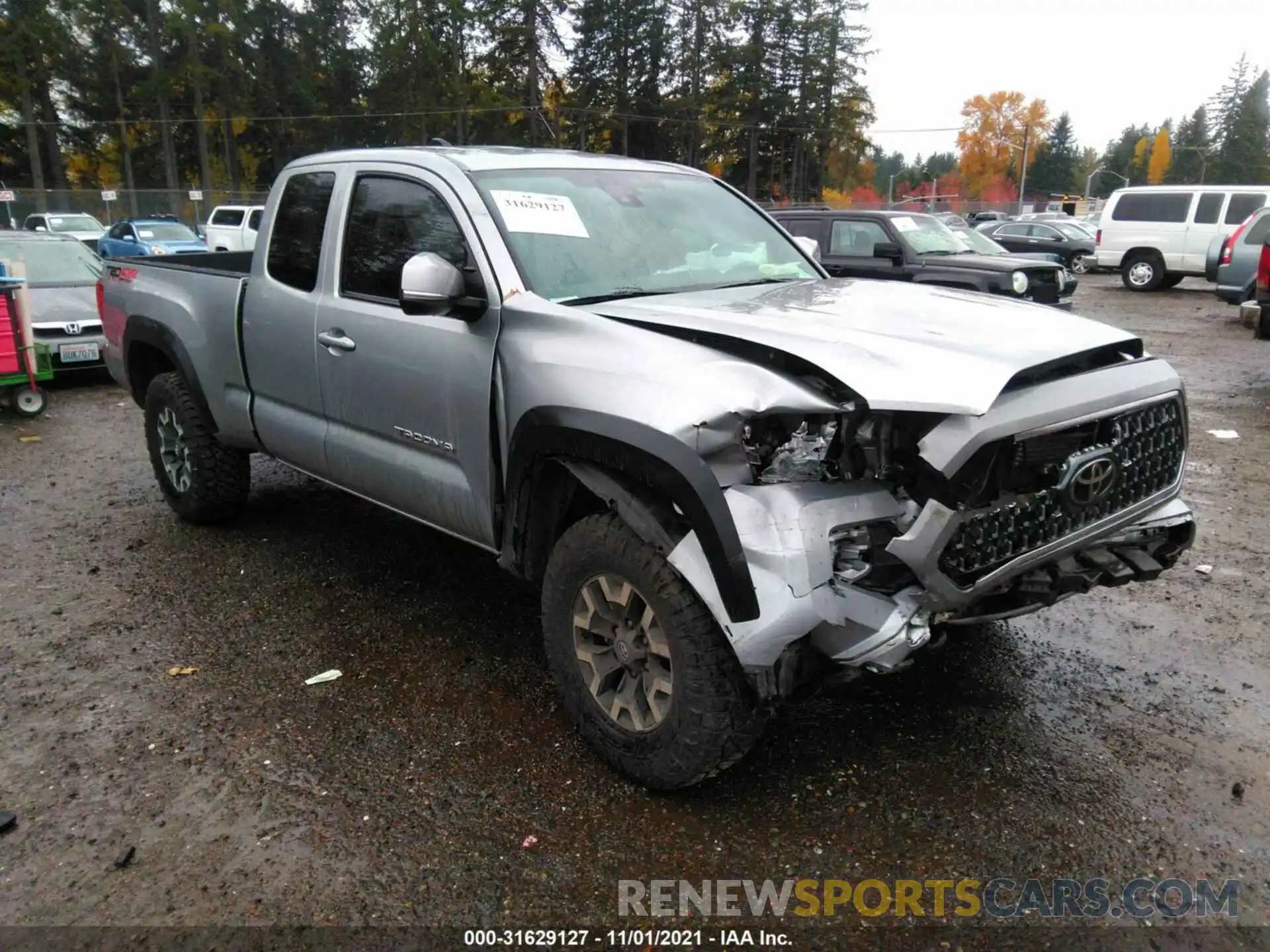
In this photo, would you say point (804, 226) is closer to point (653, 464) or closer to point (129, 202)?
point (653, 464)

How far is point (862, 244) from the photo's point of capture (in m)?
11.6

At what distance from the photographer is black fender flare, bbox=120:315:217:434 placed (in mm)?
4938

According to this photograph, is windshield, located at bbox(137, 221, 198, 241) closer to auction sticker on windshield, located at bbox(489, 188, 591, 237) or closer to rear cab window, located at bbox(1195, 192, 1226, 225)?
auction sticker on windshield, located at bbox(489, 188, 591, 237)

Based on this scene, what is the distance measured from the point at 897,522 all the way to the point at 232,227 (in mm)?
25182

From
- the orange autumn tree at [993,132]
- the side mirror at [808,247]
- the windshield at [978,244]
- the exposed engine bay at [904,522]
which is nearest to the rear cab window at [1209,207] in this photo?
the windshield at [978,244]

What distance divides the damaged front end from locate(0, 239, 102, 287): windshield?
34.8 ft

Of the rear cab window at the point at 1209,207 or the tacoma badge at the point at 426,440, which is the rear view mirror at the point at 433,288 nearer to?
the tacoma badge at the point at 426,440

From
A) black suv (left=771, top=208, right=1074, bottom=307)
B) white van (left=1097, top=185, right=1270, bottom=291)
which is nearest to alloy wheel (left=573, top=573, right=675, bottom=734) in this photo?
black suv (left=771, top=208, right=1074, bottom=307)

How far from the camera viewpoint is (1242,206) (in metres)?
17.7

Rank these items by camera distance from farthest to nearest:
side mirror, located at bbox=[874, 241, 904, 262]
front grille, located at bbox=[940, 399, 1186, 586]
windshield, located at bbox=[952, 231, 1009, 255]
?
windshield, located at bbox=[952, 231, 1009, 255] < side mirror, located at bbox=[874, 241, 904, 262] < front grille, located at bbox=[940, 399, 1186, 586]

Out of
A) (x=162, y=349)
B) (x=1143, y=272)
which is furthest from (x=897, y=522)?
(x=1143, y=272)

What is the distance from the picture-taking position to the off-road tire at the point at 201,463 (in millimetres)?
5070

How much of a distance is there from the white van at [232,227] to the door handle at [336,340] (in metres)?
20.3

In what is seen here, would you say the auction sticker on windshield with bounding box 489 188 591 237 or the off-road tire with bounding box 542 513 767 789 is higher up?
the auction sticker on windshield with bounding box 489 188 591 237
